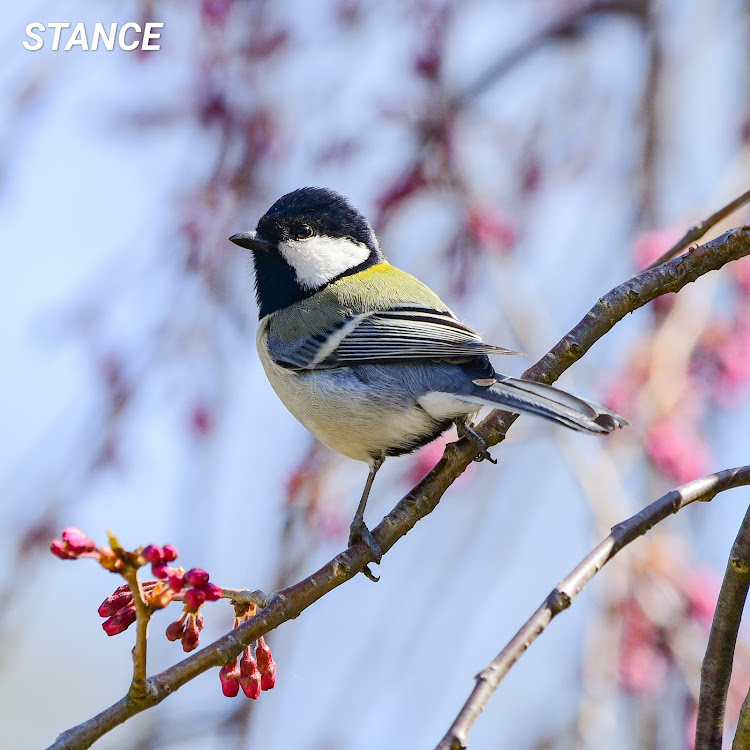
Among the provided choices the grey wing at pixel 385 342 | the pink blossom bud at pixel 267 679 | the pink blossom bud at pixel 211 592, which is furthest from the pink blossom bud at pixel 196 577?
the grey wing at pixel 385 342

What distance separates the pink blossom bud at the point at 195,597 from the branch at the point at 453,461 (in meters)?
0.07

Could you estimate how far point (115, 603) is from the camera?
1237 mm

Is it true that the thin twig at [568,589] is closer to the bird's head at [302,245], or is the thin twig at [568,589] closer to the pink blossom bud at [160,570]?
the pink blossom bud at [160,570]

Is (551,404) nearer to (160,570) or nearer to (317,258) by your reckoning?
(160,570)

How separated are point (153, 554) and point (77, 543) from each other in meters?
0.09

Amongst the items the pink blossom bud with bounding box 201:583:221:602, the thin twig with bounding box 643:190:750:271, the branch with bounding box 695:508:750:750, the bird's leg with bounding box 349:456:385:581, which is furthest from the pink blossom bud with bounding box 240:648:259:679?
the thin twig with bounding box 643:190:750:271

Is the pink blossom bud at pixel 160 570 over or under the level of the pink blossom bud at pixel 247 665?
over

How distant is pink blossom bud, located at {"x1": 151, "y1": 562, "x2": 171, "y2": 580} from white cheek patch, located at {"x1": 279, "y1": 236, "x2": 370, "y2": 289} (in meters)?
1.47

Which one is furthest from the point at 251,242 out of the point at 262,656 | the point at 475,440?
the point at 262,656

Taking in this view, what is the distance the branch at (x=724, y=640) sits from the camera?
120 centimetres

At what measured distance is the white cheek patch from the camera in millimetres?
2557

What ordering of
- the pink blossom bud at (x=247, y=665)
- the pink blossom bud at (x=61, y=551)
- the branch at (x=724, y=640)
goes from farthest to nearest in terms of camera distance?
the pink blossom bud at (x=247, y=665) < the branch at (x=724, y=640) < the pink blossom bud at (x=61, y=551)

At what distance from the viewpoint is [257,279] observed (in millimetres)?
2691

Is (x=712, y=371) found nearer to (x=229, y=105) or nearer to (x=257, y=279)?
(x=257, y=279)
